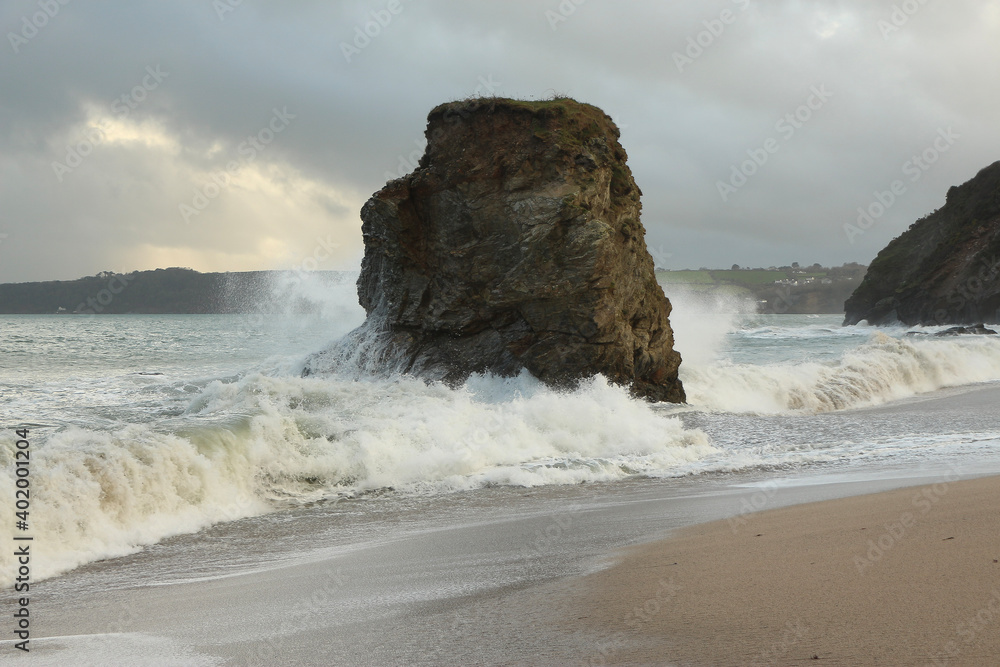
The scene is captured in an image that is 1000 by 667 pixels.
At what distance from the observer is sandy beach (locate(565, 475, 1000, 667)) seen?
317 cm

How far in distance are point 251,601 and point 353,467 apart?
4.57m

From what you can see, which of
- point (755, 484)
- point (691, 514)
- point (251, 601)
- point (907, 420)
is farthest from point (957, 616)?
point (907, 420)

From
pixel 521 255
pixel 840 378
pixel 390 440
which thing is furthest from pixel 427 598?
pixel 840 378

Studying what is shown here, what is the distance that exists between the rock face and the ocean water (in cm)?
3632

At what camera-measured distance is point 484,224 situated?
50.9ft

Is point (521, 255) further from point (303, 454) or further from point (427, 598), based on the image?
point (427, 598)

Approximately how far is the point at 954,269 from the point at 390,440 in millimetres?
57675

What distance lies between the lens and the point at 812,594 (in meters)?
3.90

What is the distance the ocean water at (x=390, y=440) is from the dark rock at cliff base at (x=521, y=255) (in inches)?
40.8

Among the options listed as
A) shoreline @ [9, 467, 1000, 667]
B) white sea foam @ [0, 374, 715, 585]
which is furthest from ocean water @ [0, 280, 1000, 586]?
shoreline @ [9, 467, 1000, 667]

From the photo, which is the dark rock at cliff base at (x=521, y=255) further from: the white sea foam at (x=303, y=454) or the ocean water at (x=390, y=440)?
the white sea foam at (x=303, y=454)

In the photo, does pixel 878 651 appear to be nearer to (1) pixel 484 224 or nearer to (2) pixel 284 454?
(2) pixel 284 454

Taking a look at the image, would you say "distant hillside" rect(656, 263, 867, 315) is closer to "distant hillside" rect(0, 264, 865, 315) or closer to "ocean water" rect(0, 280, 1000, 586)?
"distant hillside" rect(0, 264, 865, 315)

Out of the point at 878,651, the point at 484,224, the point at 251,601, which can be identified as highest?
the point at 484,224
